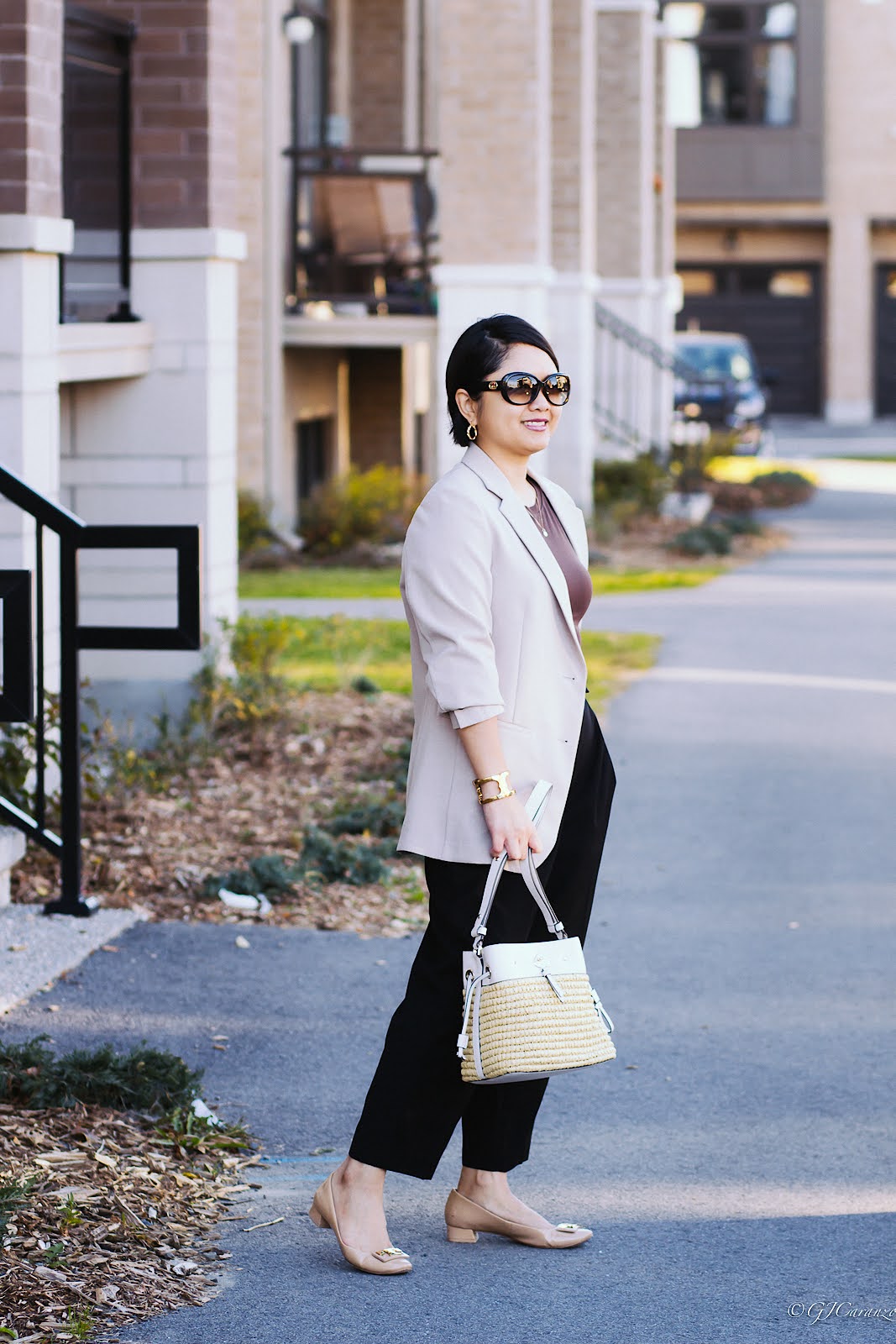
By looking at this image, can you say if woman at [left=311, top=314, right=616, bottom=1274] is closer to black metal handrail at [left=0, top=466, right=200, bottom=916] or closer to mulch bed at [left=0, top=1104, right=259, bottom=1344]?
mulch bed at [left=0, top=1104, right=259, bottom=1344]

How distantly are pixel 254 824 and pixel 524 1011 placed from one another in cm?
408

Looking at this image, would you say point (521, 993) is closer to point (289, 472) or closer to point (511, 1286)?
point (511, 1286)

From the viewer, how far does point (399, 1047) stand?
4008 mm

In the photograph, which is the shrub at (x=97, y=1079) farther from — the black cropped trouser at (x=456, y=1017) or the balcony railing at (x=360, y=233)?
the balcony railing at (x=360, y=233)

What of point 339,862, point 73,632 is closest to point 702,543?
point 339,862

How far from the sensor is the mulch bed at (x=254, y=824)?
676 centimetres

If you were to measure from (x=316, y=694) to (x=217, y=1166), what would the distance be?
19.0ft

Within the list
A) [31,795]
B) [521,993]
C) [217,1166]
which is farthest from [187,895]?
[521,993]

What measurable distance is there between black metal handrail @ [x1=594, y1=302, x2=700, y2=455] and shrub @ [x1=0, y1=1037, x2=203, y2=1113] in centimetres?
1779

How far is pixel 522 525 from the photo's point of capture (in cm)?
397

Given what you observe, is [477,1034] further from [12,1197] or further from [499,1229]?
[12,1197]

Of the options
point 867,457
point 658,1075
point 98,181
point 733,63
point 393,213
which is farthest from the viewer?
point 733,63

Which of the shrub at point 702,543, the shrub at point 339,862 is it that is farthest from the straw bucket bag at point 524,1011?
the shrub at point 702,543

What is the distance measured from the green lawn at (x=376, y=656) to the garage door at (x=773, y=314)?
3117 centimetres
